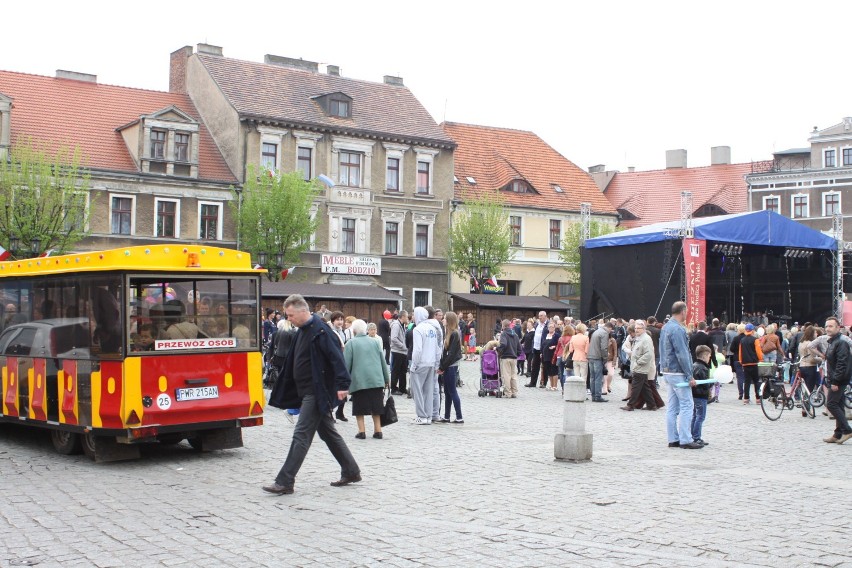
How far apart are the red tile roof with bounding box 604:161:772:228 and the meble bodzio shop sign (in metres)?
22.6

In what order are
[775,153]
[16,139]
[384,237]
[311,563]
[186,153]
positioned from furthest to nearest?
[775,153], [384,237], [186,153], [16,139], [311,563]

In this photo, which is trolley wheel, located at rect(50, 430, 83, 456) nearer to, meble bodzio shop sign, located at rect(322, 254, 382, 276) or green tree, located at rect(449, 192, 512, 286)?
meble bodzio shop sign, located at rect(322, 254, 382, 276)

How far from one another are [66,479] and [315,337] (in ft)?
10.8

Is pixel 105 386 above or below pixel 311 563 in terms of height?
above

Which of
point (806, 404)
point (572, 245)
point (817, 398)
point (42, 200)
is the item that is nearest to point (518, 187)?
point (572, 245)

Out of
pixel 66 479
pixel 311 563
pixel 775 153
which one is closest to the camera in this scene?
pixel 311 563

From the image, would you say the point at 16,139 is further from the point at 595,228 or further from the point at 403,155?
the point at 595,228

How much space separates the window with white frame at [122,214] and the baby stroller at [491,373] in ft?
80.1

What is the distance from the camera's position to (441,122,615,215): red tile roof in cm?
5834

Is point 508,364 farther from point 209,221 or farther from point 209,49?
point 209,49

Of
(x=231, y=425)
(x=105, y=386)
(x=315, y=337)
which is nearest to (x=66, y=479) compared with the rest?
(x=105, y=386)

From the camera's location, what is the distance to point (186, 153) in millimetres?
45969

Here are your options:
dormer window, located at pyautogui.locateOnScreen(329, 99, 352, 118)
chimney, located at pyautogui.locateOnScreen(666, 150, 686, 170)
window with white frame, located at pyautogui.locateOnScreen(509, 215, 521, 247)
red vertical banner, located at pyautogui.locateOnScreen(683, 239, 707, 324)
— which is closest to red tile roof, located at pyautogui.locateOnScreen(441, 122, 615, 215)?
window with white frame, located at pyautogui.locateOnScreen(509, 215, 521, 247)

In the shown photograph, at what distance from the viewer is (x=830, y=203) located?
6225cm
